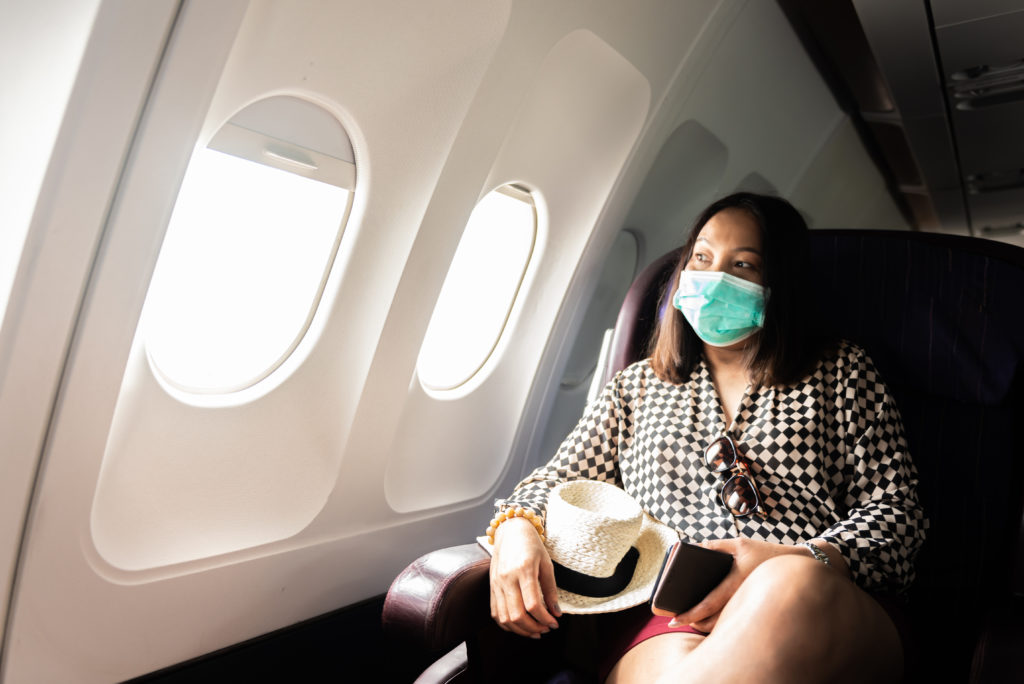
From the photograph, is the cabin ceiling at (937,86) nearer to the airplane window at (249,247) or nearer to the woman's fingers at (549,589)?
the airplane window at (249,247)

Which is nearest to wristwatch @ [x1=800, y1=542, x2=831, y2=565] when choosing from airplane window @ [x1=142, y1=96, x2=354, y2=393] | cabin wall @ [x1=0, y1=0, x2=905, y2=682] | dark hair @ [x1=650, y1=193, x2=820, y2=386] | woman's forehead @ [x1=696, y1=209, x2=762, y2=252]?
dark hair @ [x1=650, y1=193, x2=820, y2=386]

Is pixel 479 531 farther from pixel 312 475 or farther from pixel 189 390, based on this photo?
pixel 189 390

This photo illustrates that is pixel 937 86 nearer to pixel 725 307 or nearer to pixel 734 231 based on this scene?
pixel 734 231

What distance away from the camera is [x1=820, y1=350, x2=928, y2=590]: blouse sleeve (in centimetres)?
145

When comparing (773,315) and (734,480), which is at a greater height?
(773,315)

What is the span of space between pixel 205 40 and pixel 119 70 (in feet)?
0.53

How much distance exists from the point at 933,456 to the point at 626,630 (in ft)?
2.70

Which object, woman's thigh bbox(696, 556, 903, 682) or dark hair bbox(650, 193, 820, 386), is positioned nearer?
woman's thigh bbox(696, 556, 903, 682)

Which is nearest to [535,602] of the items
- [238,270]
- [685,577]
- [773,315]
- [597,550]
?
[597,550]

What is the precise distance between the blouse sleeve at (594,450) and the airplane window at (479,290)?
0.89m

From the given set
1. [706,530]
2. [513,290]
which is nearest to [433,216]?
[513,290]

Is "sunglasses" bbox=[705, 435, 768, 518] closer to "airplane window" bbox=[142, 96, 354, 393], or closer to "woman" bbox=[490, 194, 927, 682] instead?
"woman" bbox=[490, 194, 927, 682]

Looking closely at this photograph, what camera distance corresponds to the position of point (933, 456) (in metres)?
1.74

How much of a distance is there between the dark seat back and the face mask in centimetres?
16
